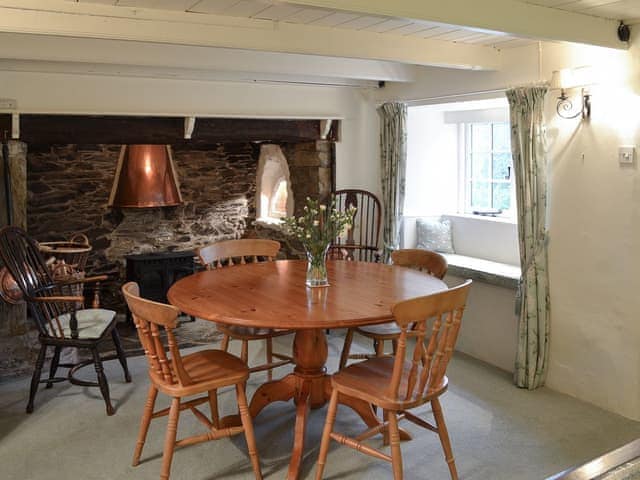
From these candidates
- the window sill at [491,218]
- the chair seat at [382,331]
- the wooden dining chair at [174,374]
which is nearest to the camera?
the wooden dining chair at [174,374]

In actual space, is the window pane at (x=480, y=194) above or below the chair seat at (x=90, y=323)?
above

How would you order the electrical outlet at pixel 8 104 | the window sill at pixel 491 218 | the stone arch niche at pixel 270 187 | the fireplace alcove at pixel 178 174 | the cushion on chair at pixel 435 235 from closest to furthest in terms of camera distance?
the electrical outlet at pixel 8 104 < the fireplace alcove at pixel 178 174 < the window sill at pixel 491 218 < the cushion on chair at pixel 435 235 < the stone arch niche at pixel 270 187

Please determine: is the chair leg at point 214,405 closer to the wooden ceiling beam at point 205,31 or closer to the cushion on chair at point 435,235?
the wooden ceiling beam at point 205,31

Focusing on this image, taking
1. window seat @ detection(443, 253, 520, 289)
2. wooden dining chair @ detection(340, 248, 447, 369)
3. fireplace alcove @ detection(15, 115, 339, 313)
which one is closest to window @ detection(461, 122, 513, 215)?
window seat @ detection(443, 253, 520, 289)

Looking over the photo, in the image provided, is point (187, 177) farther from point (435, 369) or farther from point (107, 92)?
point (435, 369)

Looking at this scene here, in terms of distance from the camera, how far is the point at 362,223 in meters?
5.53

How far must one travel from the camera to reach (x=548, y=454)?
3086 millimetres

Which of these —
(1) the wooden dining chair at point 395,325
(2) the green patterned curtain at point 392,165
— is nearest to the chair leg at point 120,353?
(1) the wooden dining chair at point 395,325

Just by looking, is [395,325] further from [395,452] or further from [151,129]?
[151,129]

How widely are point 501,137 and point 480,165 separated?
323mm

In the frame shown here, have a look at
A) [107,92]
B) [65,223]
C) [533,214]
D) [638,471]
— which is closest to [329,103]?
[107,92]

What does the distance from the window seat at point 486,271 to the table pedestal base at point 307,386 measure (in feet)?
4.94

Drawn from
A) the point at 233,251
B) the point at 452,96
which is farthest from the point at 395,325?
the point at 452,96

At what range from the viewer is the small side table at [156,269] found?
5.88 meters
